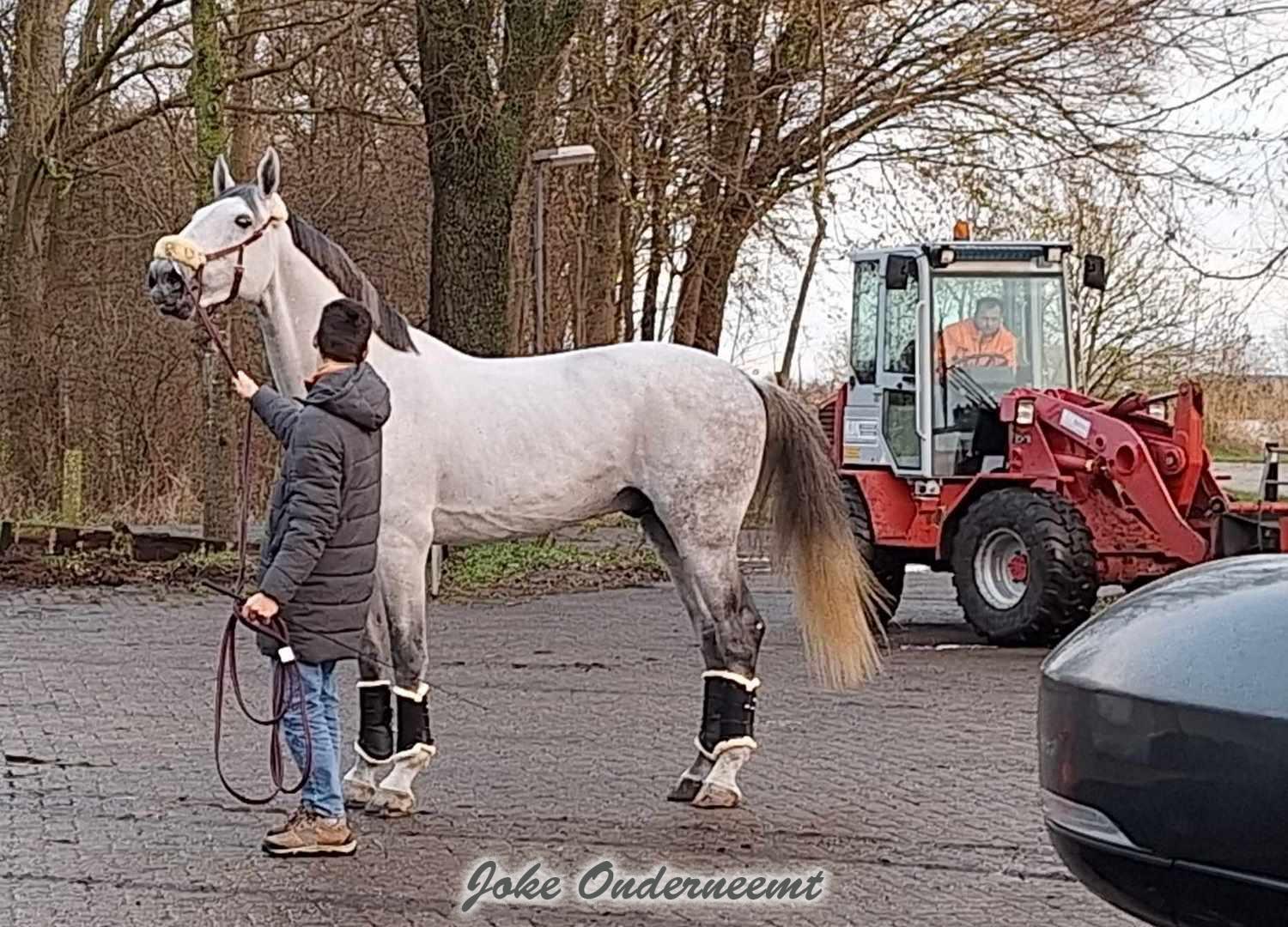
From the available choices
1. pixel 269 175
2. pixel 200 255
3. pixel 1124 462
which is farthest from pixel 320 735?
pixel 1124 462

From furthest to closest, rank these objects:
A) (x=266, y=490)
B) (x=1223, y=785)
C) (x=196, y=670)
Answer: (x=266, y=490), (x=196, y=670), (x=1223, y=785)

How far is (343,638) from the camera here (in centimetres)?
666

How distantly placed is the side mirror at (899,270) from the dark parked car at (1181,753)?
11.2 meters

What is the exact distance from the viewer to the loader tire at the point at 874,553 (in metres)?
15.1

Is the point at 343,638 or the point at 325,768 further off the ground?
the point at 343,638

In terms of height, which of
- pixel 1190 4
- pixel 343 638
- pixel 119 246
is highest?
pixel 1190 4

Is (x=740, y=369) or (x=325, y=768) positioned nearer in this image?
(x=325, y=768)

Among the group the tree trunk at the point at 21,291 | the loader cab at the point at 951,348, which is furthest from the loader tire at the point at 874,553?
the tree trunk at the point at 21,291

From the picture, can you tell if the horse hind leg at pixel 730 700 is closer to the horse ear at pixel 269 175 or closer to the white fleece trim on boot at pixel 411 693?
the white fleece trim on boot at pixel 411 693

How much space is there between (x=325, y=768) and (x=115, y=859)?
801mm

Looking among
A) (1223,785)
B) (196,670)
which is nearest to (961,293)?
(196,670)

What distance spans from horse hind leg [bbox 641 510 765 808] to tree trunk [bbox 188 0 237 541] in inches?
444

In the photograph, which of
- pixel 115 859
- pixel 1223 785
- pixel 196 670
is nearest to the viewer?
pixel 1223 785

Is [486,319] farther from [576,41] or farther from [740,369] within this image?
[740,369]
